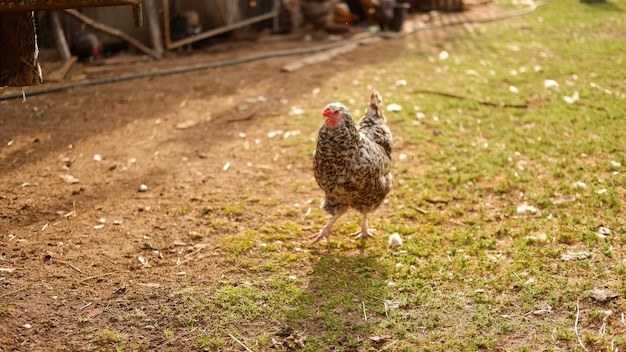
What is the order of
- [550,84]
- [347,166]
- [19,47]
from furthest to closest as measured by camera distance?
[550,84] → [347,166] → [19,47]

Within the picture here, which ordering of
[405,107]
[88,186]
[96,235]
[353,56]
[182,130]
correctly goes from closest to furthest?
1. [96,235]
2. [88,186]
3. [182,130]
4. [405,107]
5. [353,56]

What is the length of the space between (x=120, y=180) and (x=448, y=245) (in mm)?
3240

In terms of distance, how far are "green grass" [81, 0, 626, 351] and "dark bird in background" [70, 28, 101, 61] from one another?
416cm

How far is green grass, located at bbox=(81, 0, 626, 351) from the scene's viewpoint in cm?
355

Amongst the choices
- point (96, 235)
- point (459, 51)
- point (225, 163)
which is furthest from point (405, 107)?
point (96, 235)

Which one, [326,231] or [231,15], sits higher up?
[231,15]

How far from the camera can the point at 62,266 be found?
425 cm

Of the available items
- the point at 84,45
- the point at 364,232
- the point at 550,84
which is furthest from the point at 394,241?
the point at 84,45

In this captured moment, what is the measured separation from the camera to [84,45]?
9.30 metres

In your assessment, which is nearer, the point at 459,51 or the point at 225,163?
the point at 225,163

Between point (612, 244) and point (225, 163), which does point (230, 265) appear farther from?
point (612, 244)

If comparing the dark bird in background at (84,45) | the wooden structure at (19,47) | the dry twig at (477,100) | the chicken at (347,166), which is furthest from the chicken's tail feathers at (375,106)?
the dark bird in background at (84,45)

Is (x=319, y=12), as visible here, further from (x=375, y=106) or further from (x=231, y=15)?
(x=375, y=106)

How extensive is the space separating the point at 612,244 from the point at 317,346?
94.9 inches
